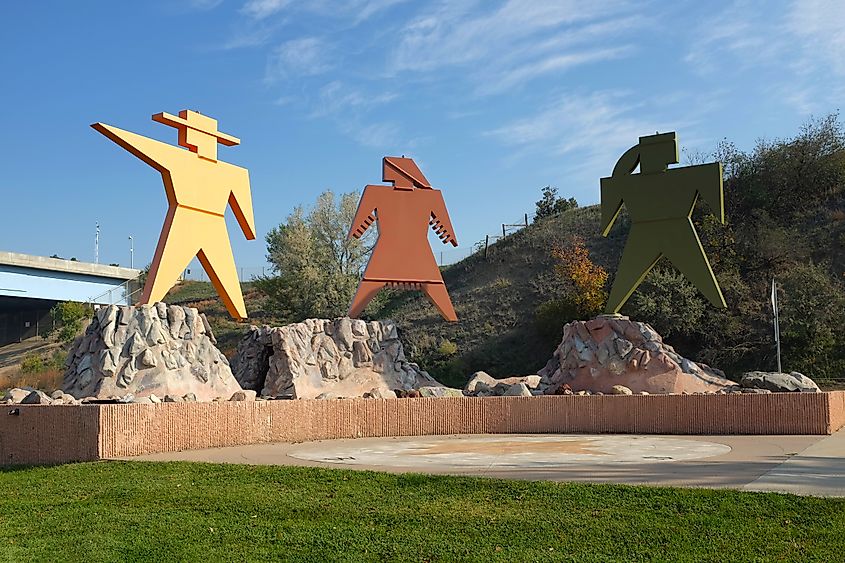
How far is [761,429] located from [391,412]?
6.76 meters

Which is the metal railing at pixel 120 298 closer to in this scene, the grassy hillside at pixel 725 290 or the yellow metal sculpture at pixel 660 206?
the grassy hillside at pixel 725 290

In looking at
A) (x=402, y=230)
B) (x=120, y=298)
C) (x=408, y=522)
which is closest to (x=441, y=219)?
(x=402, y=230)

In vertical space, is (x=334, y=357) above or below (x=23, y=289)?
below

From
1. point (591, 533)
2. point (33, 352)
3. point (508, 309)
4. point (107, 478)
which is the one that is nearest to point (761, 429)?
point (591, 533)

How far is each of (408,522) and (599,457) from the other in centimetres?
444

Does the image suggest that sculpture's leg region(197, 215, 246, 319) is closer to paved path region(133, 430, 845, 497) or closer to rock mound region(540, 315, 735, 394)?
paved path region(133, 430, 845, 497)

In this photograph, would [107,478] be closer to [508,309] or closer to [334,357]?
[334,357]

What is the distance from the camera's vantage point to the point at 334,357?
2338cm

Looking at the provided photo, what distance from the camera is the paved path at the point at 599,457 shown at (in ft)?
31.1

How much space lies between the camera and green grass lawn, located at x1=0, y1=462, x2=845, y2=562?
716 cm

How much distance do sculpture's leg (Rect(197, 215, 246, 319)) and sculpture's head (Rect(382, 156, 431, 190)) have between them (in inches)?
188

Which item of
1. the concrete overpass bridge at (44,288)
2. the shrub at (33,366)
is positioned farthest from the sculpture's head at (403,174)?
the concrete overpass bridge at (44,288)

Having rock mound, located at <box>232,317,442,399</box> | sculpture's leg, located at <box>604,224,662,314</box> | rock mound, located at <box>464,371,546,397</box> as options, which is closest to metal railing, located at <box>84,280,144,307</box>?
rock mound, located at <box>232,317,442,399</box>

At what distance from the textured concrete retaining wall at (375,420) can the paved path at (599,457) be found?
46 centimetres
